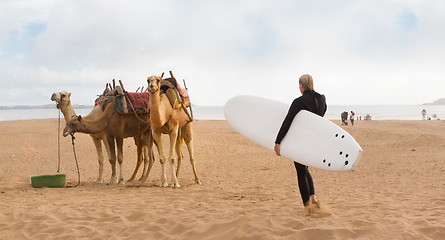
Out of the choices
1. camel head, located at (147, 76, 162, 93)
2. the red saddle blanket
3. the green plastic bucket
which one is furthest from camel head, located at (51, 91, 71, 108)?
camel head, located at (147, 76, 162, 93)

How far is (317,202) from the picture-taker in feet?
17.8

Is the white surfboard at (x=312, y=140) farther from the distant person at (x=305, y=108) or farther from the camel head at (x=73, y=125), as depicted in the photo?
the camel head at (x=73, y=125)

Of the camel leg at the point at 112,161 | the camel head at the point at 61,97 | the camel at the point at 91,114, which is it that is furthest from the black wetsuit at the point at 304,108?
the camel head at the point at 61,97

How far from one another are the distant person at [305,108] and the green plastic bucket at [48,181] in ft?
20.2

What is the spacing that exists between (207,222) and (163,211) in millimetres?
1118

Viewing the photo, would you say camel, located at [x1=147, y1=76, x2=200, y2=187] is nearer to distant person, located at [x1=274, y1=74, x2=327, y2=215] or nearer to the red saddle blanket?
the red saddle blanket

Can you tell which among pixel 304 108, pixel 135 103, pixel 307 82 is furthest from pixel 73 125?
pixel 307 82

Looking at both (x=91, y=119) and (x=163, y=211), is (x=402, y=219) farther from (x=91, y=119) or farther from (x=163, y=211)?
(x=91, y=119)

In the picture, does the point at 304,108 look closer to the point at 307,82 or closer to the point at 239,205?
the point at 307,82

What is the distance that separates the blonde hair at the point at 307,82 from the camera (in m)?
5.23

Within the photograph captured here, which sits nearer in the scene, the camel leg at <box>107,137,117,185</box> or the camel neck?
the camel neck

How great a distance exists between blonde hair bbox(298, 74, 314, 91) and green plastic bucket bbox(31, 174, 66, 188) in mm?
6638

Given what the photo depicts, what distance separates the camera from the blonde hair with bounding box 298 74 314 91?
5.23 m

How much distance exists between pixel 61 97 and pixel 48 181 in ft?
7.12
